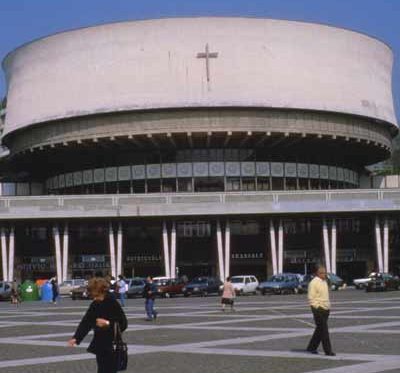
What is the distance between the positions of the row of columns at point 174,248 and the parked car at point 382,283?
36.8ft

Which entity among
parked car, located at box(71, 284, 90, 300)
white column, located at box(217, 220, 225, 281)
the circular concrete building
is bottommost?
parked car, located at box(71, 284, 90, 300)

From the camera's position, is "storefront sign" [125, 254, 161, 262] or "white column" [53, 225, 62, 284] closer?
"white column" [53, 225, 62, 284]

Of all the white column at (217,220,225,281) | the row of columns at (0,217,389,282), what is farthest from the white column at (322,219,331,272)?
the white column at (217,220,225,281)

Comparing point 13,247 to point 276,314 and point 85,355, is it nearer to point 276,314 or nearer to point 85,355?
point 276,314

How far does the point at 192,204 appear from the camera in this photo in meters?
69.1

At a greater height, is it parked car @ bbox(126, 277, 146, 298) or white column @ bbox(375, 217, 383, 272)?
white column @ bbox(375, 217, 383, 272)

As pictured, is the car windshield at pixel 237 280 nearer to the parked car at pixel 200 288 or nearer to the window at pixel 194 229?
the parked car at pixel 200 288

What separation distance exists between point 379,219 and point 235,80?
15.6m

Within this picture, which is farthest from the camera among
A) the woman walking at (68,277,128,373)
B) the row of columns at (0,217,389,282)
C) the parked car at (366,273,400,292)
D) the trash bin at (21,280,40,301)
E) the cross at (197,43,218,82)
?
the cross at (197,43,218,82)

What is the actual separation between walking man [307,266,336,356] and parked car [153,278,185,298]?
129 feet

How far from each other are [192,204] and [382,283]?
17872 mm

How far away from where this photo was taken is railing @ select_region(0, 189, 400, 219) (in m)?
68.6

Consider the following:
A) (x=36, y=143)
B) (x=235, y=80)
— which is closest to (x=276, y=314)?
(x=235, y=80)

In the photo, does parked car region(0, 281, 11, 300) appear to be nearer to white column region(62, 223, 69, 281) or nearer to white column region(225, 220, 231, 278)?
white column region(62, 223, 69, 281)
